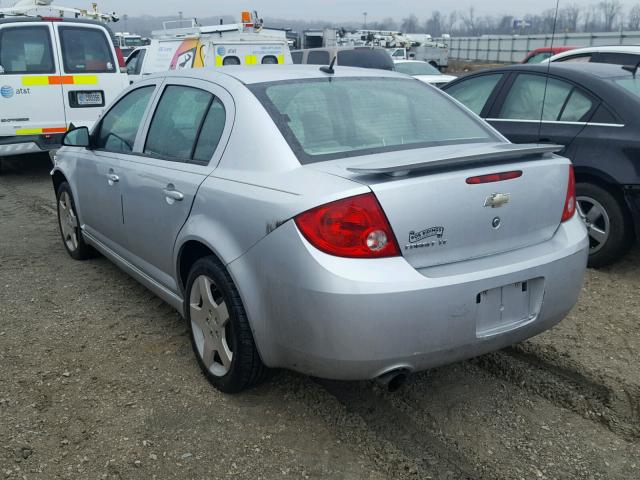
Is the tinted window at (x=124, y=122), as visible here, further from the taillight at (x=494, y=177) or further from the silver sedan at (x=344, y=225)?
the taillight at (x=494, y=177)

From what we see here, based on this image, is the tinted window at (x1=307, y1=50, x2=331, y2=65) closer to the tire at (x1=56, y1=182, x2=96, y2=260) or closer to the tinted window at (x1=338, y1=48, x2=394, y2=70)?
the tinted window at (x1=338, y1=48, x2=394, y2=70)

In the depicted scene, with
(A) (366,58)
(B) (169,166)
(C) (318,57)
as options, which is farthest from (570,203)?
(C) (318,57)

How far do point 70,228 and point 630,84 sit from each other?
4.68 metres

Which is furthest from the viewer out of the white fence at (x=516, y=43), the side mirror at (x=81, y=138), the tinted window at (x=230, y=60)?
the white fence at (x=516, y=43)

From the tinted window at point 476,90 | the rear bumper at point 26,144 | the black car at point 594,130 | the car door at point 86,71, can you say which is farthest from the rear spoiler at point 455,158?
the car door at point 86,71

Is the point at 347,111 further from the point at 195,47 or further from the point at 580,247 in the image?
the point at 195,47

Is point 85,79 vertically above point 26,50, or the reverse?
point 26,50

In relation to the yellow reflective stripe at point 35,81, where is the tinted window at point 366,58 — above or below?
below

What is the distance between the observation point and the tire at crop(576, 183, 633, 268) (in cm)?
478

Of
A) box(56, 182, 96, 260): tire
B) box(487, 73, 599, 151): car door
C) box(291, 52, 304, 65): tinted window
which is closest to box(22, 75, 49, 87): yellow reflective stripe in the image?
box(56, 182, 96, 260): tire

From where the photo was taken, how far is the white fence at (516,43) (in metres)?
28.0

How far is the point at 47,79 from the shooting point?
8883 millimetres

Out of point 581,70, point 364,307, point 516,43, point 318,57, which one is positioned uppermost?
point 581,70

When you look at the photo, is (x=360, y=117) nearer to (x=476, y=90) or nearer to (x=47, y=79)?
(x=476, y=90)
